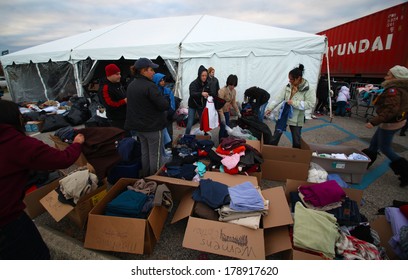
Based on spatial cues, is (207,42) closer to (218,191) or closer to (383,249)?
(218,191)

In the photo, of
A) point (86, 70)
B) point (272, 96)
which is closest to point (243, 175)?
point (272, 96)

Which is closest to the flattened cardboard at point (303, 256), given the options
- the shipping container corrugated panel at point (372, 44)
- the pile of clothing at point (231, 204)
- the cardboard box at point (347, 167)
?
the pile of clothing at point (231, 204)

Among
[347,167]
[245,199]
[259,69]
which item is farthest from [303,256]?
[259,69]

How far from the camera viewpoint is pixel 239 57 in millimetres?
6773

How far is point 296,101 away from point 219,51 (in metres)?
4.18

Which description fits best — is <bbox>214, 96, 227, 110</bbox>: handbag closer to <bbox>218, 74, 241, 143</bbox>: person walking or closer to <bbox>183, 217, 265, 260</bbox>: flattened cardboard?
<bbox>218, 74, 241, 143</bbox>: person walking

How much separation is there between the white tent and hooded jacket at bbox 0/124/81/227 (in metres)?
6.30

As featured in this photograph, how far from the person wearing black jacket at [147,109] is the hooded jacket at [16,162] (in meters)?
1.32

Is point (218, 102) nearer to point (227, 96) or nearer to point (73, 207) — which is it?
point (227, 96)

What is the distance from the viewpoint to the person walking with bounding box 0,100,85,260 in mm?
1174

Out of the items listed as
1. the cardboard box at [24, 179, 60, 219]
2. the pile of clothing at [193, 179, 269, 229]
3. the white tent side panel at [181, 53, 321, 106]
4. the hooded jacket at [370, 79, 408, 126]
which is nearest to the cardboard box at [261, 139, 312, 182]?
the pile of clothing at [193, 179, 269, 229]

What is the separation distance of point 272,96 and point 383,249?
579 cm

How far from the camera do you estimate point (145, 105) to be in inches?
101

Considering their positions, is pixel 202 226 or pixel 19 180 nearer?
pixel 19 180
